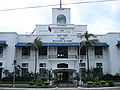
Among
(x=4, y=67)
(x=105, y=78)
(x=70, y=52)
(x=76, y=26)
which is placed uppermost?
(x=76, y=26)

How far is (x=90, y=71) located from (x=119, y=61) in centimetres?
753

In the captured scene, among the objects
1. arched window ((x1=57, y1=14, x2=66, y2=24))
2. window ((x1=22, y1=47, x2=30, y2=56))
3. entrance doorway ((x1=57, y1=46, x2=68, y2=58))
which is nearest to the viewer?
entrance doorway ((x1=57, y1=46, x2=68, y2=58))

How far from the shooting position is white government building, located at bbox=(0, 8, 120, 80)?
3938 centimetres

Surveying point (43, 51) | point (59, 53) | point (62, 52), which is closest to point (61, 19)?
point (62, 52)

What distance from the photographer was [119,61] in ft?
129

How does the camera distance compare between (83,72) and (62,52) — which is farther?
(62,52)

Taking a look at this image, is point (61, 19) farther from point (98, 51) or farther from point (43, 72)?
point (43, 72)

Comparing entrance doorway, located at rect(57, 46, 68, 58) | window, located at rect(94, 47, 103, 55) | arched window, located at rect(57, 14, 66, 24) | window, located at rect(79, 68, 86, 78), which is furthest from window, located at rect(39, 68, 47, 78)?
arched window, located at rect(57, 14, 66, 24)

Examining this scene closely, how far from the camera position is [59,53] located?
4150 centimetres

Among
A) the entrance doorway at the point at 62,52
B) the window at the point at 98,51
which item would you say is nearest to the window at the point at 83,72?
the entrance doorway at the point at 62,52

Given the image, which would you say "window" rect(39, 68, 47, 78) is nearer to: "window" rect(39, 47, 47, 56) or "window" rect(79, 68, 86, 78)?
"window" rect(39, 47, 47, 56)

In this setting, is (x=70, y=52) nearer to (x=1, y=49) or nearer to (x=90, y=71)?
(x=90, y=71)

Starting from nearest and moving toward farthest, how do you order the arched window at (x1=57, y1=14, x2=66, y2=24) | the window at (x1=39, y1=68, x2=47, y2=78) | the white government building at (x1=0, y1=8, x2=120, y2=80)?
the window at (x1=39, y1=68, x2=47, y2=78), the white government building at (x1=0, y1=8, x2=120, y2=80), the arched window at (x1=57, y1=14, x2=66, y2=24)

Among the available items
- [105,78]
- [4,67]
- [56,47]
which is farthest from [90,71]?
[4,67]
